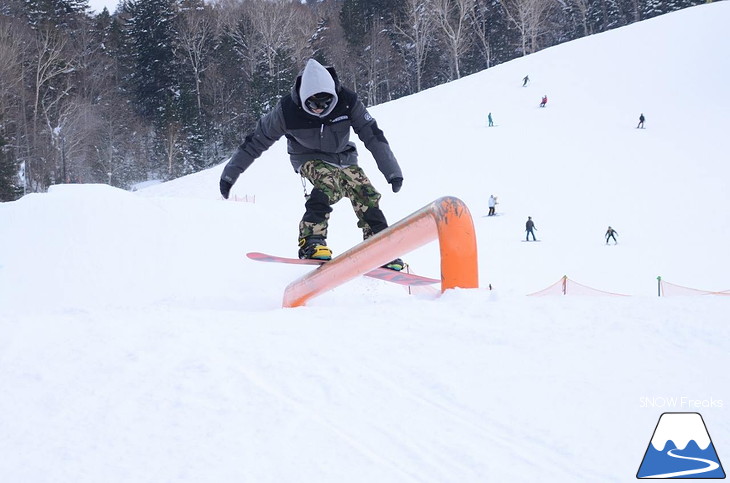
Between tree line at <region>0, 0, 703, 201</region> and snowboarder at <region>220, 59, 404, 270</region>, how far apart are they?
1101 inches

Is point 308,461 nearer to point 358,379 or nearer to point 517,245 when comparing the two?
point 358,379

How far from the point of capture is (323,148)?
15.8ft

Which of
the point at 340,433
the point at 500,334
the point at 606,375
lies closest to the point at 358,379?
the point at 340,433

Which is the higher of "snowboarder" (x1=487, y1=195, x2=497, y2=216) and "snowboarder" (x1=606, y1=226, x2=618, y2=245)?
"snowboarder" (x1=487, y1=195, x2=497, y2=216)

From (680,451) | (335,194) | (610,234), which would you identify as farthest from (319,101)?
(610,234)

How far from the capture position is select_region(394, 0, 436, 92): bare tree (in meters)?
45.8

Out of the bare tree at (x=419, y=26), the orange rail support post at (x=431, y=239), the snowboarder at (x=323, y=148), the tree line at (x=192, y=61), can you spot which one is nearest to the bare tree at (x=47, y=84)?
the tree line at (x=192, y=61)

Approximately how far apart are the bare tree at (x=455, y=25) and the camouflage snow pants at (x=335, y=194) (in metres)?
39.1

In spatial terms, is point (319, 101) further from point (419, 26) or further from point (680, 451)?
point (419, 26)

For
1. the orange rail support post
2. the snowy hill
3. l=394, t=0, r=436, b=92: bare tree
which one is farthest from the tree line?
the snowy hill

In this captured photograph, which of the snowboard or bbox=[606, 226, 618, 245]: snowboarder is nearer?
the snowboard

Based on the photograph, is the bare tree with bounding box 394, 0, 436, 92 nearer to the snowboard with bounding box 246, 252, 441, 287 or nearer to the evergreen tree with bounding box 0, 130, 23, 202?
the evergreen tree with bounding box 0, 130, 23, 202

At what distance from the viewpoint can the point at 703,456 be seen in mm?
1497

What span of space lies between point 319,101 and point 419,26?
4736cm
